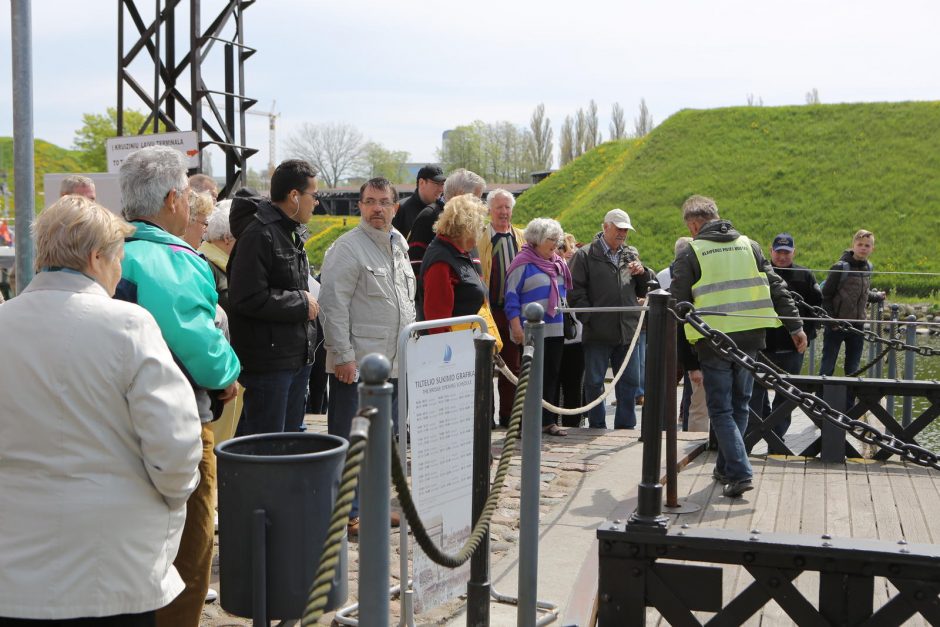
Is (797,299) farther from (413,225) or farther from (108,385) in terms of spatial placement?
(108,385)

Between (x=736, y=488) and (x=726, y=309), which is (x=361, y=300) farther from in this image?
(x=736, y=488)

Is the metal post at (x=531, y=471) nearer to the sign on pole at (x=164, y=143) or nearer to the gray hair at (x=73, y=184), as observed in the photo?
the gray hair at (x=73, y=184)

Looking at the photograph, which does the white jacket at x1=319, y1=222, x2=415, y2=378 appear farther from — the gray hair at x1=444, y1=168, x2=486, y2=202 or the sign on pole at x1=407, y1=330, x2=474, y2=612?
the gray hair at x1=444, y1=168, x2=486, y2=202

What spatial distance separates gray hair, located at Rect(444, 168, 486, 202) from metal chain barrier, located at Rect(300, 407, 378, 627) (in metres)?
5.57

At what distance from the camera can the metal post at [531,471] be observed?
12.0 feet

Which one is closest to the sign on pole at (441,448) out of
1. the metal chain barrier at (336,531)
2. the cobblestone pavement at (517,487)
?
the cobblestone pavement at (517,487)

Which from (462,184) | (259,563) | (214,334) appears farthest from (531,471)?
(462,184)

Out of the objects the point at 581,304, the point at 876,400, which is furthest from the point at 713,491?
the point at 581,304

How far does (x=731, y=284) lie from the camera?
663 cm

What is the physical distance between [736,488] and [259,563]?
3944 mm

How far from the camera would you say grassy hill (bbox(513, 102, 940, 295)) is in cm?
4034

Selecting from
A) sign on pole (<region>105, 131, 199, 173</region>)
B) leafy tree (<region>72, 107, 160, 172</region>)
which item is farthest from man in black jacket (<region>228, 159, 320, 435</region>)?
leafy tree (<region>72, 107, 160, 172</region>)

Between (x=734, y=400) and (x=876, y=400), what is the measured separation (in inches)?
64.5

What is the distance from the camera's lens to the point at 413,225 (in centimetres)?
775
